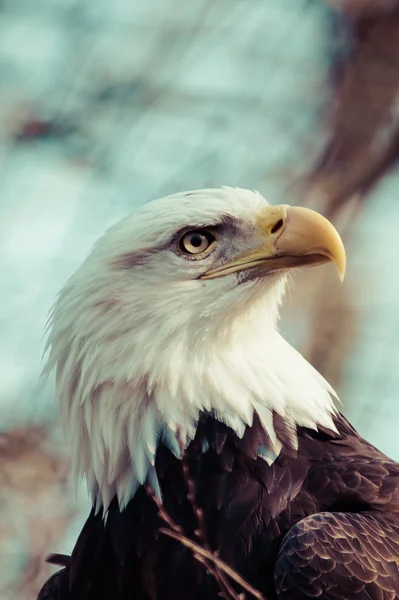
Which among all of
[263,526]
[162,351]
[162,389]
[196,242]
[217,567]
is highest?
[196,242]

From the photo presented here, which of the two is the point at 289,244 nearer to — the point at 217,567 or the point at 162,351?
the point at 162,351

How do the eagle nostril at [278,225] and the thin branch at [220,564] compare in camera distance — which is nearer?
the thin branch at [220,564]

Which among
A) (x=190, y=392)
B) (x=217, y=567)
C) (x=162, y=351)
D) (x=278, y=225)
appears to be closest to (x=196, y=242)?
(x=278, y=225)

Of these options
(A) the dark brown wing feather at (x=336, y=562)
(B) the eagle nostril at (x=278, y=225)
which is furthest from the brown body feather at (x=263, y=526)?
(B) the eagle nostril at (x=278, y=225)

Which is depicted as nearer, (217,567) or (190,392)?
(217,567)

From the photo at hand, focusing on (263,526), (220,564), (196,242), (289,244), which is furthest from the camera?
(196,242)

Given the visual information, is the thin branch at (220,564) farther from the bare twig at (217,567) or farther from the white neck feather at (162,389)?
the white neck feather at (162,389)
